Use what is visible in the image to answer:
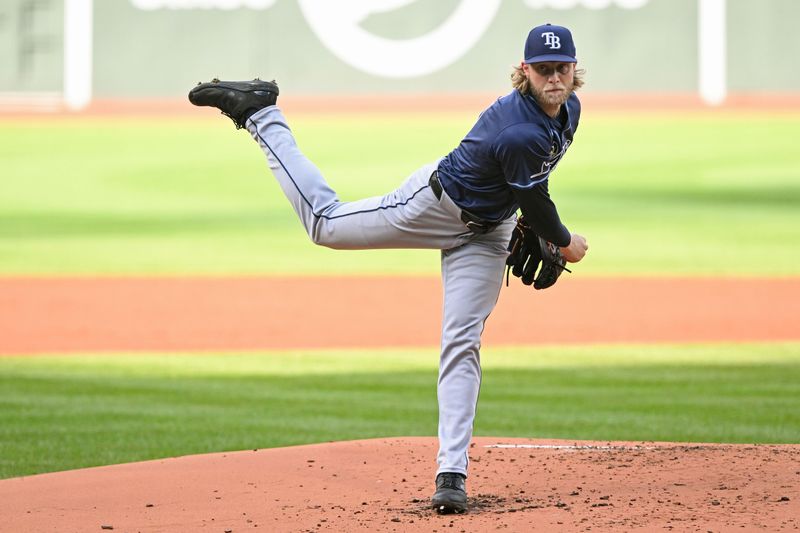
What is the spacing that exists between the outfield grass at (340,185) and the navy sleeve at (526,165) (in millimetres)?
14345

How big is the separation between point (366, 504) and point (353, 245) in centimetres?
101

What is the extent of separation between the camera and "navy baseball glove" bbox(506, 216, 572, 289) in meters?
4.78

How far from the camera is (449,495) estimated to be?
4422mm

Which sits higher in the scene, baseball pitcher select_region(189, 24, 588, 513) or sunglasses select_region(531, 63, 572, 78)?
sunglasses select_region(531, 63, 572, 78)

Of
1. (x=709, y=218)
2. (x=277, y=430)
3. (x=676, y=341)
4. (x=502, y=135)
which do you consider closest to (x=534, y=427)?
(x=277, y=430)

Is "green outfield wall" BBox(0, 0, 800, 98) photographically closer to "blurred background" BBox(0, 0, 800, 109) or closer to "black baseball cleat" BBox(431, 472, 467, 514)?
"blurred background" BBox(0, 0, 800, 109)

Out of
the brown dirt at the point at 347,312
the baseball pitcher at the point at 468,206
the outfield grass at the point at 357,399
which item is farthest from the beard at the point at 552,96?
the brown dirt at the point at 347,312

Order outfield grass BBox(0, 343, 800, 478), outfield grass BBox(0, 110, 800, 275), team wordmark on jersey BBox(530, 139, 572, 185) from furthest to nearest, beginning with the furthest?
1. outfield grass BBox(0, 110, 800, 275)
2. outfield grass BBox(0, 343, 800, 478)
3. team wordmark on jersey BBox(530, 139, 572, 185)

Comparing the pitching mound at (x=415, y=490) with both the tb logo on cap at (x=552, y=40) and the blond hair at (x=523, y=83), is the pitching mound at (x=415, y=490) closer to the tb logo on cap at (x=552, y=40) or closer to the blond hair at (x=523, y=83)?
the blond hair at (x=523, y=83)

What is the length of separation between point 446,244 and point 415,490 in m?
1.05

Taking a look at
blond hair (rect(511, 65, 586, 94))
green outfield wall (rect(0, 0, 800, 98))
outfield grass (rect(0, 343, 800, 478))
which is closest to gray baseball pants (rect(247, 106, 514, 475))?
blond hair (rect(511, 65, 586, 94))

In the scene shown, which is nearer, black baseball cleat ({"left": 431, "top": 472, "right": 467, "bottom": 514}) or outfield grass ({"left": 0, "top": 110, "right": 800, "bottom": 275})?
black baseball cleat ({"left": 431, "top": 472, "right": 467, "bottom": 514})

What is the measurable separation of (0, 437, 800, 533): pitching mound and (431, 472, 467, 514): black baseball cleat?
1.6 inches

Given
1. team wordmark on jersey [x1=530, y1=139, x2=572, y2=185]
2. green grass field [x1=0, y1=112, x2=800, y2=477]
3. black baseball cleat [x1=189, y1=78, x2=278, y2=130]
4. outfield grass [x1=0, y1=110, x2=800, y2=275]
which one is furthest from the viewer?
outfield grass [x1=0, y1=110, x2=800, y2=275]
